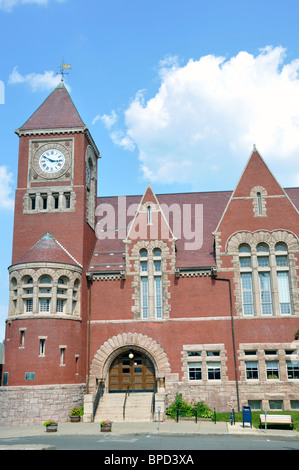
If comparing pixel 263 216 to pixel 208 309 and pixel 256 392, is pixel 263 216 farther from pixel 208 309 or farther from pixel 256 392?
pixel 256 392

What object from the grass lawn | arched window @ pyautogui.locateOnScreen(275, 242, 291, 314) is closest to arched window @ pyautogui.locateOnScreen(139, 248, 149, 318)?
the grass lawn

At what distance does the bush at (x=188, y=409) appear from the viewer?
2681cm

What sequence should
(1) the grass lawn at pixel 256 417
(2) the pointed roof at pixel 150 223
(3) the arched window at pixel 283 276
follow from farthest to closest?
1. (2) the pointed roof at pixel 150 223
2. (3) the arched window at pixel 283 276
3. (1) the grass lawn at pixel 256 417

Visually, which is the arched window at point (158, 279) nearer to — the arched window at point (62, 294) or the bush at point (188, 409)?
the bush at point (188, 409)

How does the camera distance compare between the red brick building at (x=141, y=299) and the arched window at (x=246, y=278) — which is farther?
the arched window at (x=246, y=278)

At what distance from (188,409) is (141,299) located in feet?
25.2

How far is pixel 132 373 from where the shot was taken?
30.0 meters

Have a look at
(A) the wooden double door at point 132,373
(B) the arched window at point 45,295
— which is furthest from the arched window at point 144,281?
(B) the arched window at point 45,295

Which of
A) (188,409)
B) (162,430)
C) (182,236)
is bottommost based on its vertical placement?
(162,430)

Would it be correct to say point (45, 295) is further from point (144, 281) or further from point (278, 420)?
point (278, 420)

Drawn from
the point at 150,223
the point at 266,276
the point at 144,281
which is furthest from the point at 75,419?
the point at 266,276

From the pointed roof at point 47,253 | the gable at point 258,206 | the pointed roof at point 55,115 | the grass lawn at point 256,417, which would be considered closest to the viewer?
the grass lawn at point 256,417

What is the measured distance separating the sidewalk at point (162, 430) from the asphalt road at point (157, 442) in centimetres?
60

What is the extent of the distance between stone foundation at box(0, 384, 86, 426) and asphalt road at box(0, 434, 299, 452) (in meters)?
5.56
